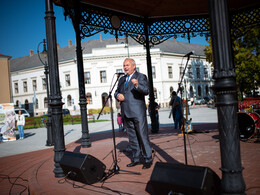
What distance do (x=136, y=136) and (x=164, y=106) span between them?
38.4 metres

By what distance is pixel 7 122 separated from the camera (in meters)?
12.8

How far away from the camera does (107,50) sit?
1612 inches

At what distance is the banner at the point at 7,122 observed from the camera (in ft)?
41.4

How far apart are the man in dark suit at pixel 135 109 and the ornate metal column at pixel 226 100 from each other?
177 cm

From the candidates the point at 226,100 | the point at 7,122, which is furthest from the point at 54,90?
the point at 7,122

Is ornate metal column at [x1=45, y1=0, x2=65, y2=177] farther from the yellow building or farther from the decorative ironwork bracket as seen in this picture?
the yellow building

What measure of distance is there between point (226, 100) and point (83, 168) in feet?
7.64

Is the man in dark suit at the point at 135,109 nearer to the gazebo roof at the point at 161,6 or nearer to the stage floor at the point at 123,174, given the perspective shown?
the stage floor at the point at 123,174

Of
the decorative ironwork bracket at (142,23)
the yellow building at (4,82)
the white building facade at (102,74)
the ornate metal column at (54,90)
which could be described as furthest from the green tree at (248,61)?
the yellow building at (4,82)

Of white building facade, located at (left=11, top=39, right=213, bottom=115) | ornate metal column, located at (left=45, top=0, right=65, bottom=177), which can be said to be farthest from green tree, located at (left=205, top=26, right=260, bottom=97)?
ornate metal column, located at (left=45, top=0, right=65, bottom=177)

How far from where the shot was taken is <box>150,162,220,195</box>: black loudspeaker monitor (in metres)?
2.22

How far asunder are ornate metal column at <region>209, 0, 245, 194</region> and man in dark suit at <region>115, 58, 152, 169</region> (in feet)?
5.79

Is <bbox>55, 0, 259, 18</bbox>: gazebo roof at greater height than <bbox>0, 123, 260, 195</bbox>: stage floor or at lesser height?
greater

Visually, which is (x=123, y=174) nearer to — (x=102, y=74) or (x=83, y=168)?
(x=83, y=168)
